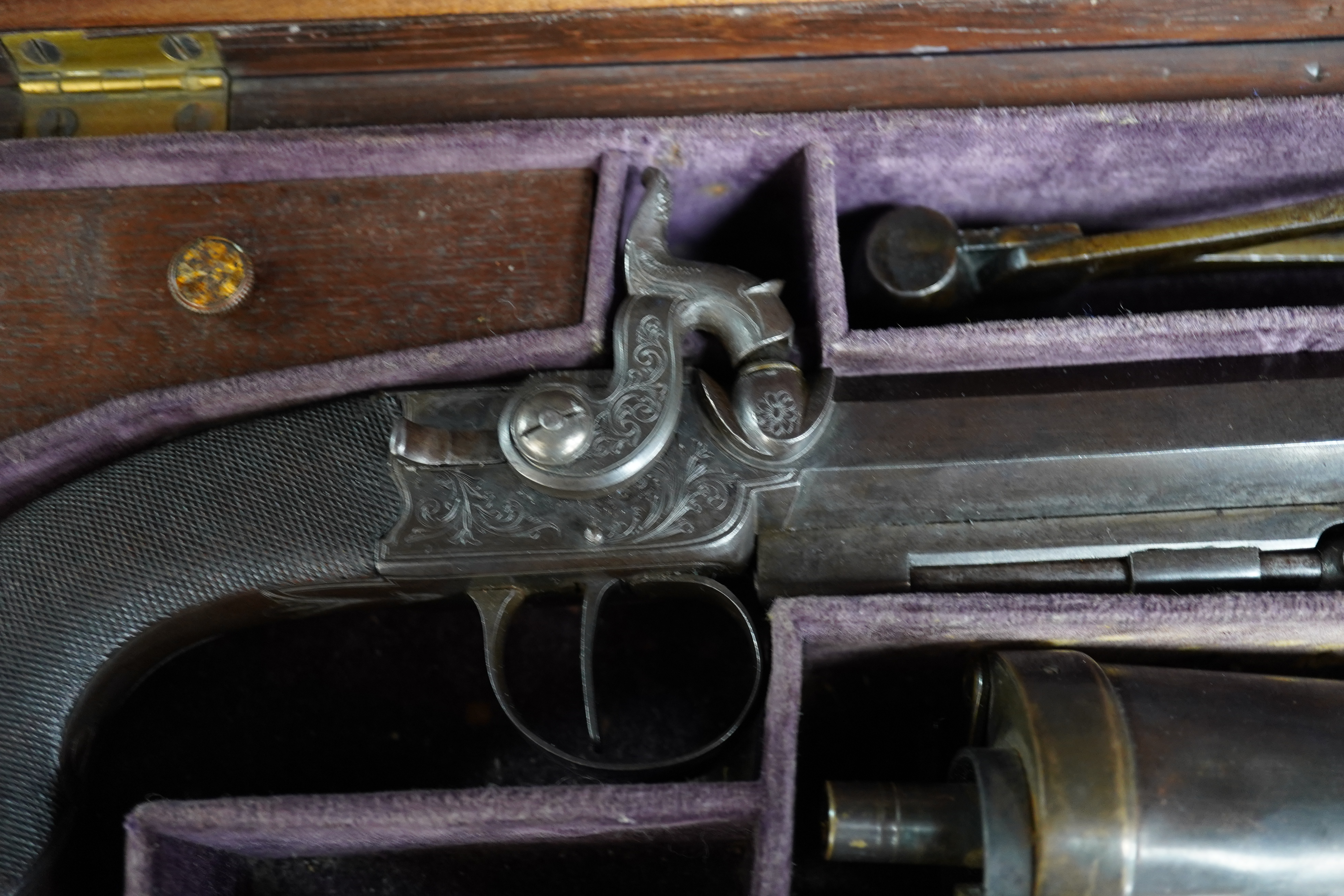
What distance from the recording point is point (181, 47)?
1.54 m

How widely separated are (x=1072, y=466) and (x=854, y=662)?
42cm

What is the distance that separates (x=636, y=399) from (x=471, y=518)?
26cm

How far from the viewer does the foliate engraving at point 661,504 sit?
50.5 inches

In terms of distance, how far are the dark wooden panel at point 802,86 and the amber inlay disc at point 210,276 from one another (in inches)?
9.2

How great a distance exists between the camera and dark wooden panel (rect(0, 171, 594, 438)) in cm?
143

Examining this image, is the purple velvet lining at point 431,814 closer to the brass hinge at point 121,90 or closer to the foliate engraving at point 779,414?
the foliate engraving at point 779,414

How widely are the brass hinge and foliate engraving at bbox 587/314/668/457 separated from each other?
2.59 ft

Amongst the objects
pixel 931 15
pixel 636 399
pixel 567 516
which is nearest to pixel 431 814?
pixel 567 516

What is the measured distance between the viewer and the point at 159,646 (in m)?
1.38

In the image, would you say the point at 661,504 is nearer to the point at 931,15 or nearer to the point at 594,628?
the point at 594,628

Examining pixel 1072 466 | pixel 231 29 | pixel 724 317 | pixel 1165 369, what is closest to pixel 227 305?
pixel 231 29

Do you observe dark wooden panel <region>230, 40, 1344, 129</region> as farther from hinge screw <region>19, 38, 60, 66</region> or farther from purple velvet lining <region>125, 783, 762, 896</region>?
purple velvet lining <region>125, 783, 762, 896</region>

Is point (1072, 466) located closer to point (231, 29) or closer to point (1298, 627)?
point (1298, 627)

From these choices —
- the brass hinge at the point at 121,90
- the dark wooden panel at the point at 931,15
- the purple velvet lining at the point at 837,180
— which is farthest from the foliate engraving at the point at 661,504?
the brass hinge at the point at 121,90
